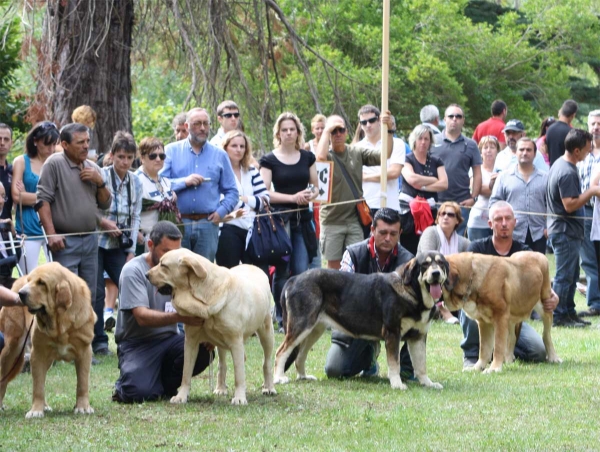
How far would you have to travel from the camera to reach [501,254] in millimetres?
9836

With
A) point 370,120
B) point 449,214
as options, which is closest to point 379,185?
point 370,120

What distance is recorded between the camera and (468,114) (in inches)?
990

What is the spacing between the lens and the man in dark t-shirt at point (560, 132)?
1578 centimetres

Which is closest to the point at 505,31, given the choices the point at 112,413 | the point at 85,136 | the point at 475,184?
the point at 475,184

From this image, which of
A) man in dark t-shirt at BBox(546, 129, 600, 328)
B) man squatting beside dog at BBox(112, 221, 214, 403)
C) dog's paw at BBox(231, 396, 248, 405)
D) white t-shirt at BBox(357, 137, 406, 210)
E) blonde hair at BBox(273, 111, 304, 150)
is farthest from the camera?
man in dark t-shirt at BBox(546, 129, 600, 328)

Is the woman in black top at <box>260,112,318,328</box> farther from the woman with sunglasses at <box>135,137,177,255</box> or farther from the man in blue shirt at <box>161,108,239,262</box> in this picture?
the woman with sunglasses at <box>135,137,177,255</box>

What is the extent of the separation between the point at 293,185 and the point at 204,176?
1.25 metres

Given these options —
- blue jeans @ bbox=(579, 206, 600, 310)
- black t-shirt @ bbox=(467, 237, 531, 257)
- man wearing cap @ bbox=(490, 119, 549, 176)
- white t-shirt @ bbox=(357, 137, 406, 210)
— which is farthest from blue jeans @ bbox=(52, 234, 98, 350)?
man wearing cap @ bbox=(490, 119, 549, 176)

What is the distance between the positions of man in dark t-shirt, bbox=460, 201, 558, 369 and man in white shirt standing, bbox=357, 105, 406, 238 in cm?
229

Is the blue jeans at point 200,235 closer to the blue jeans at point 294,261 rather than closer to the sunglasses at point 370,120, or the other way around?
the blue jeans at point 294,261

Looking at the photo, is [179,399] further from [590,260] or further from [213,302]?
[590,260]

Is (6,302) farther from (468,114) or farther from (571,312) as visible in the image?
(468,114)

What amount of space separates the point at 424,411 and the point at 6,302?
3.03 m

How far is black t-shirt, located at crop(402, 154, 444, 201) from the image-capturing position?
1258 centimetres
